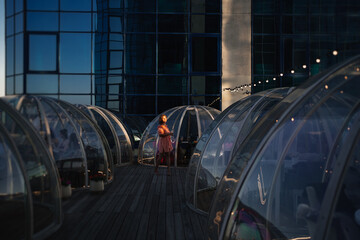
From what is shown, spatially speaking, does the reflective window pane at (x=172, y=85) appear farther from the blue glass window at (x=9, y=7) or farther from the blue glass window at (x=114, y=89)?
the blue glass window at (x=9, y=7)

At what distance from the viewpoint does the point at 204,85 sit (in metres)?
22.1

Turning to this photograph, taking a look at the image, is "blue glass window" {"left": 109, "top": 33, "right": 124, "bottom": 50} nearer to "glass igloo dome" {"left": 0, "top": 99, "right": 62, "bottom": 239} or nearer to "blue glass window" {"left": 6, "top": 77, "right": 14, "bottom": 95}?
"blue glass window" {"left": 6, "top": 77, "right": 14, "bottom": 95}

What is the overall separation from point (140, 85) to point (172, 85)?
6.64 feet

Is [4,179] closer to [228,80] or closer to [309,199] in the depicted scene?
[309,199]

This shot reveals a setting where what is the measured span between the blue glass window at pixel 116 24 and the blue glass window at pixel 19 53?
6122 millimetres

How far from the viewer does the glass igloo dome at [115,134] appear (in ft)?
48.1

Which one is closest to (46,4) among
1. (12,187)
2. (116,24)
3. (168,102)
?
(116,24)

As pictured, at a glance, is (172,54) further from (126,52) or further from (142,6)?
(142,6)

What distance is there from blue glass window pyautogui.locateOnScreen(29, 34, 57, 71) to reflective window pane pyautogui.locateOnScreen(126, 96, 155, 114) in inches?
221

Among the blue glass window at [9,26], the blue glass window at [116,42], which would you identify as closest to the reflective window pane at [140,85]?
the blue glass window at [116,42]

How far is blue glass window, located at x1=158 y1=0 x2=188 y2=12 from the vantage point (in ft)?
73.0

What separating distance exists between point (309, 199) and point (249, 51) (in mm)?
19533

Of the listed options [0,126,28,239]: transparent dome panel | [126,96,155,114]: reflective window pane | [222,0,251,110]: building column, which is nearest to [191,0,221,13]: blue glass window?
[222,0,251,110]: building column

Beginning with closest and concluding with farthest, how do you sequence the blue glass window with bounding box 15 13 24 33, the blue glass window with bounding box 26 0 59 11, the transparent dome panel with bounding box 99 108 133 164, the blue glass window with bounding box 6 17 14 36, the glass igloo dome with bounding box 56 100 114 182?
the glass igloo dome with bounding box 56 100 114 182 → the transparent dome panel with bounding box 99 108 133 164 → the blue glass window with bounding box 26 0 59 11 → the blue glass window with bounding box 15 13 24 33 → the blue glass window with bounding box 6 17 14 36
